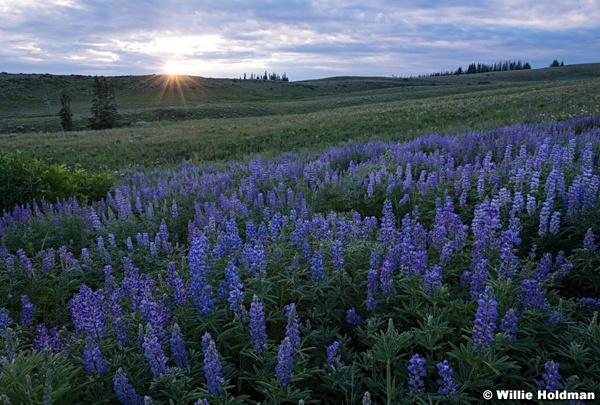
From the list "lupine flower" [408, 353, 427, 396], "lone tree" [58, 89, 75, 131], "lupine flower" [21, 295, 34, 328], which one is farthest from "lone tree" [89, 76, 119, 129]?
"lupine flower" [408, 353, 427, 396]

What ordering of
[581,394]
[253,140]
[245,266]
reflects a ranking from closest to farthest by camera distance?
[581,394] < [245,266] < [253,140]

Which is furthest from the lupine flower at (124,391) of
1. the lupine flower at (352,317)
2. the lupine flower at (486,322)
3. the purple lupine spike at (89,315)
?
the lupine flower at (486,322)

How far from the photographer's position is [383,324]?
2.91 meters

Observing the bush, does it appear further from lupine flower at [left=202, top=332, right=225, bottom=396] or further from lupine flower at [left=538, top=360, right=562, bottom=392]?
lupine flower at [left=538, top=360, right=562, bottom=392]

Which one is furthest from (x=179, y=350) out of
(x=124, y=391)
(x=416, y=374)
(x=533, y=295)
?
(x=533, y=295)

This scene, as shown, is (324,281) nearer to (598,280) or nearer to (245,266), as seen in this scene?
(245,266)

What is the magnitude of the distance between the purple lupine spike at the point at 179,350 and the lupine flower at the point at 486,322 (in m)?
1.64

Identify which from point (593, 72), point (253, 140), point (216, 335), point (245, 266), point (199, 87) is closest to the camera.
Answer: point (216, 335)

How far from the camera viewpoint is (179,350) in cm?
242

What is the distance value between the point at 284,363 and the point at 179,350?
67 cm

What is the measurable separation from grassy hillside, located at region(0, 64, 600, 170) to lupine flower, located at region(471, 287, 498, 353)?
12.3 metres

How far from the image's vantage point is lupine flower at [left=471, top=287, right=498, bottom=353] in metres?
2.21

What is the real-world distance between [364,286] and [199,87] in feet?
341

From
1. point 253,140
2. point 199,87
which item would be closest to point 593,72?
point 199,87
